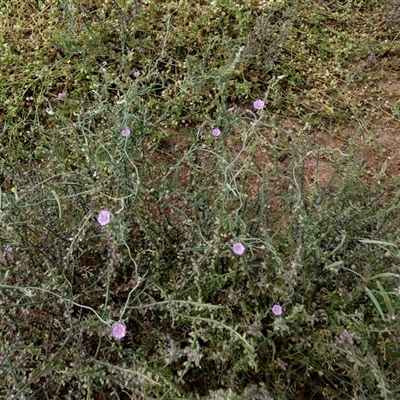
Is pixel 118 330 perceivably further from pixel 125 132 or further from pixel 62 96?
pixel 62 96

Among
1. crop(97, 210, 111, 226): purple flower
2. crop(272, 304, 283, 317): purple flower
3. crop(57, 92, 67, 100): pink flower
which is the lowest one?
crop(57, 92, 67, 100): pink flower

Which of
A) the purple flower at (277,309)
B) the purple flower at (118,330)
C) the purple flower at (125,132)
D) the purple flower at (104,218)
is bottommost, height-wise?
the purple flower at (118,330)

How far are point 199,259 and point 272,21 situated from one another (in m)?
1.60

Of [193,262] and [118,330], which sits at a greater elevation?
[193,262]

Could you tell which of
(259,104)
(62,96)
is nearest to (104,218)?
(259,104)

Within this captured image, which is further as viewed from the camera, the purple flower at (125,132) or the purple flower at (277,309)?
the purple flower at (125,132)

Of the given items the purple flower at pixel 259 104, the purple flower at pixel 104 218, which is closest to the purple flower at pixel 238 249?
the purple flower at pixel 104 218

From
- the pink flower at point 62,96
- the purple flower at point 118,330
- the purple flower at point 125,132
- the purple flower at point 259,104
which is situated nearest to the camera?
the purple flower at point 118,330

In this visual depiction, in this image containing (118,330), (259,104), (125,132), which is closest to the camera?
(118,330)

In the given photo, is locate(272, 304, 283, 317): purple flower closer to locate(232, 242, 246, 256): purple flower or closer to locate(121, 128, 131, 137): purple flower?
locate(232, 242, 246, 256): purple flower

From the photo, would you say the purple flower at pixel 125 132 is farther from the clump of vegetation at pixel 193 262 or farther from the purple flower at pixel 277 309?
the purple flower at pixel 277 309

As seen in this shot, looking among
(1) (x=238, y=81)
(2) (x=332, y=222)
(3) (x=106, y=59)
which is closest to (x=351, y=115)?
(1) (x=238, y=81)

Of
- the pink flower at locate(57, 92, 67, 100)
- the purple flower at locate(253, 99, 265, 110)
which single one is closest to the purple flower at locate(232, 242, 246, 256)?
the purple flower at locate(253, 99, 265, 110)

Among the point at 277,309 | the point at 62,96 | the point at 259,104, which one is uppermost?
the point at 259,104
